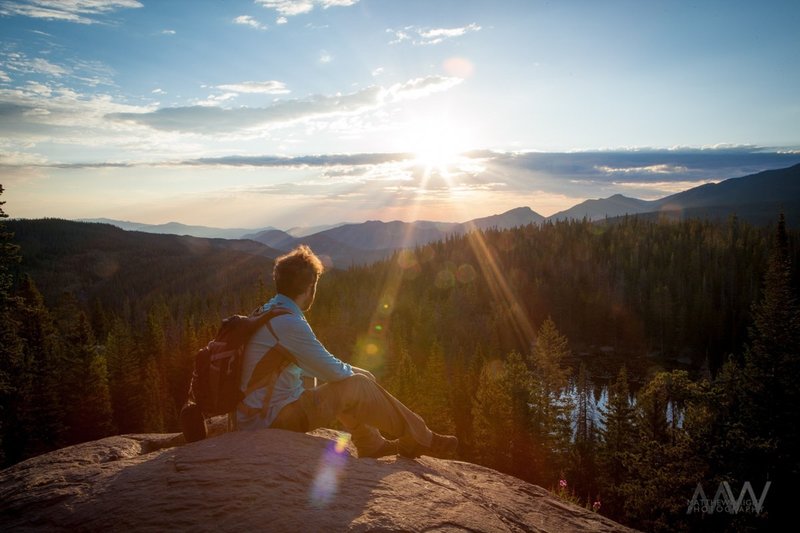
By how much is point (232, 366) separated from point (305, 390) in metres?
1.10

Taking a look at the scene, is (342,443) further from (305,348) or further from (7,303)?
(7,303)

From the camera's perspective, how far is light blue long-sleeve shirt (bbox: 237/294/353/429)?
6.31 m

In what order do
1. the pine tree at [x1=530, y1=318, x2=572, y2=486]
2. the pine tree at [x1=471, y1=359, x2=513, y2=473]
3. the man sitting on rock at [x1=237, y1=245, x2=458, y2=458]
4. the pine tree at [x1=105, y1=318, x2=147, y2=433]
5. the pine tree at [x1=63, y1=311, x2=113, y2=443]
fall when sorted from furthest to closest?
1. the pine tree at [x1=105, y1=318, x2=147, y2=433]
2. the pine tree at [x1=471, y1=359, x2=513, y2=473]
3. the pine tree at [x1=530, y1=318, x2=572, y2=486]
4. the pine tree at [x1=63, y1=311, x2=113, y2=443]
5. the man sitting on rock at [x1=237, y1=245, x2=458, y2=458]

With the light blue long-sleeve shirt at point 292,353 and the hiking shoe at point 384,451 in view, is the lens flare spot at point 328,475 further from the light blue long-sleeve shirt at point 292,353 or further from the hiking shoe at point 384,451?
the light blue long-sleeve shirt at point 292,353

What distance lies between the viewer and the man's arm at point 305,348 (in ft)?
20.7

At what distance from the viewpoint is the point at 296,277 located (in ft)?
21.9

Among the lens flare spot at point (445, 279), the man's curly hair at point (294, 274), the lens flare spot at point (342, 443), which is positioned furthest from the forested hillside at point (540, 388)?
the lens flare spot at point (445, 279)

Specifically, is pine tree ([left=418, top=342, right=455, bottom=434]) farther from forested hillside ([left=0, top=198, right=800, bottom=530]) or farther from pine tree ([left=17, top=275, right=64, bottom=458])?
pine tree ([left=17, top=275, right=64, bottom=458])

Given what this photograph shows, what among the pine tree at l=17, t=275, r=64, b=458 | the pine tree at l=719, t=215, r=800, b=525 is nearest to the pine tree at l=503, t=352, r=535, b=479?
the pine tree at l=719, t=215, r=800, b=525

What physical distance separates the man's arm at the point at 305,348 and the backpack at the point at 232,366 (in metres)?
0.10

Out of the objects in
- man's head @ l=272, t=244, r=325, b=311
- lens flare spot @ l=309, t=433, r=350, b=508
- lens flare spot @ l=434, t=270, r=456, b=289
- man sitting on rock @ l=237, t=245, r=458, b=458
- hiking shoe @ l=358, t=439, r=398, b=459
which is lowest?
lens flare spot @ l=434, t=270, r=456, b=289

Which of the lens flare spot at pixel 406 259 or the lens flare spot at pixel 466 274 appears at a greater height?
the lens flare spot at pixel 406 259

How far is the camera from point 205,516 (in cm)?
440

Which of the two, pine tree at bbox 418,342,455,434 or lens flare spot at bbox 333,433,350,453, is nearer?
lens flare spot at bbox 333,433,350,453
